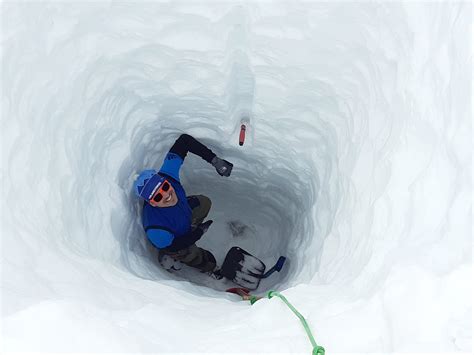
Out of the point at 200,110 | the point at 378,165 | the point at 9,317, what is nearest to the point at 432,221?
the point at 378,165

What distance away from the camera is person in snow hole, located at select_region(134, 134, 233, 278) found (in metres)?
3.88

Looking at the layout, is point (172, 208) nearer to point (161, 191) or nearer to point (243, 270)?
point (161, 191)

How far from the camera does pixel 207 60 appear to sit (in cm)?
361

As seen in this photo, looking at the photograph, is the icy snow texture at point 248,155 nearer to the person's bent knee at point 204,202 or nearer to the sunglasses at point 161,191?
the sunglasses at point 161,191

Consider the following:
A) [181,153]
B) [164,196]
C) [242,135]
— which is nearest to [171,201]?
[164,196]

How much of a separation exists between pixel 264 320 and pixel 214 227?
355 centimetres

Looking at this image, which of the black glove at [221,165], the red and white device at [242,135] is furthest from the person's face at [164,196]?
the red and white device at [242,135]

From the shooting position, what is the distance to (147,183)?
151 inches

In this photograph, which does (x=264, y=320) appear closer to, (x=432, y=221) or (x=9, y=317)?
(x=432, y=221)

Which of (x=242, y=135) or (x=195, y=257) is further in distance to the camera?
(x=195, y=257)

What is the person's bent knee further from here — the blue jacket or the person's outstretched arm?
the person's outstretched arm

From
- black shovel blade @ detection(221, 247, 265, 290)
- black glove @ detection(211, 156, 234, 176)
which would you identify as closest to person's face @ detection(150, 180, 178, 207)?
black glove @ detection(211, 156, 234, 176)

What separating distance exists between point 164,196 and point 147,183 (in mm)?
193

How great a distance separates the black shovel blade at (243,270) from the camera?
5.21 m
